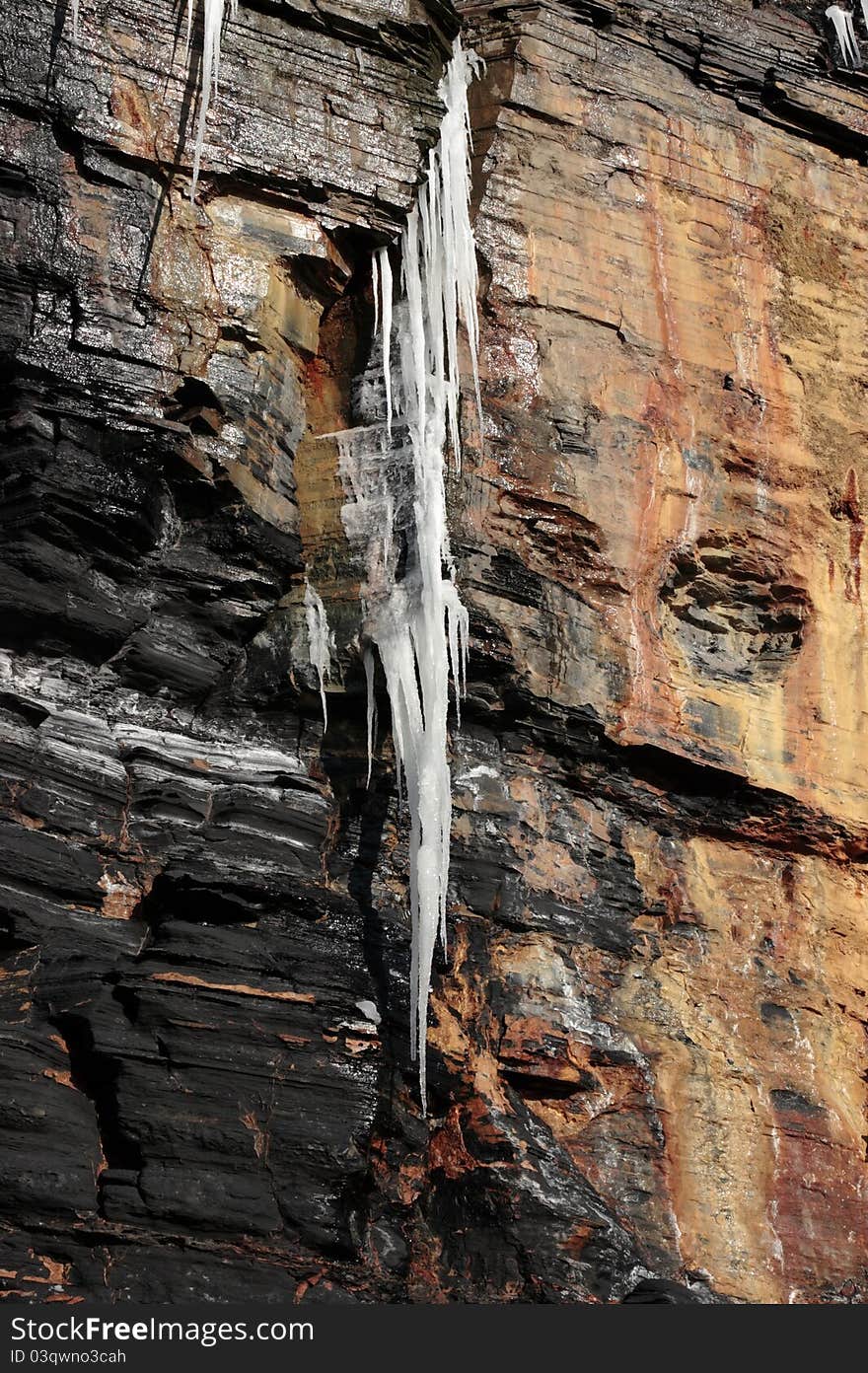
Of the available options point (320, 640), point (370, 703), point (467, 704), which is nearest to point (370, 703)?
point (370, 703)

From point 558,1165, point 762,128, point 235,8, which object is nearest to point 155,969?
point 558,1165

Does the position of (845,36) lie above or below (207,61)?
above

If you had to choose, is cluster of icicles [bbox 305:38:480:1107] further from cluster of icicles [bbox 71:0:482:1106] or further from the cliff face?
the cliff face

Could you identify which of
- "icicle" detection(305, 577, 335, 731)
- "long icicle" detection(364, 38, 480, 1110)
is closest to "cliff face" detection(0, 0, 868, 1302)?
"icicle" detection(305, 577, 335, 731)

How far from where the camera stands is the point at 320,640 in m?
8.78

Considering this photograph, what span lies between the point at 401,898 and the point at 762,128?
18.0ft

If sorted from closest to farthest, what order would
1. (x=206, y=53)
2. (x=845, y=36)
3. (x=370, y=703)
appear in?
(x=370, y=703), (x=206, y=53), (x=845, y=36)

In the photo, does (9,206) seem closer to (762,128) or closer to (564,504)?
(564,504)

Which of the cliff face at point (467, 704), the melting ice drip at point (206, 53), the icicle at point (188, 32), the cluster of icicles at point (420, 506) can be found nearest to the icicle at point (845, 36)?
the cliff face at point (467, 704)

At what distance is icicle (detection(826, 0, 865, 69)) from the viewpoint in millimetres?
11352

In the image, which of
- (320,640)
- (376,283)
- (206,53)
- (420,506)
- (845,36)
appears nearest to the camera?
(320,640)

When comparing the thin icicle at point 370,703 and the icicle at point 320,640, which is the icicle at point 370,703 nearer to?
the thin icicle at point 370,703

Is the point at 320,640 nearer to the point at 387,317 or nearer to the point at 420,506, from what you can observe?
the point at 420,506

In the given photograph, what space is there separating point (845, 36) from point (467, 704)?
17.7 feet
